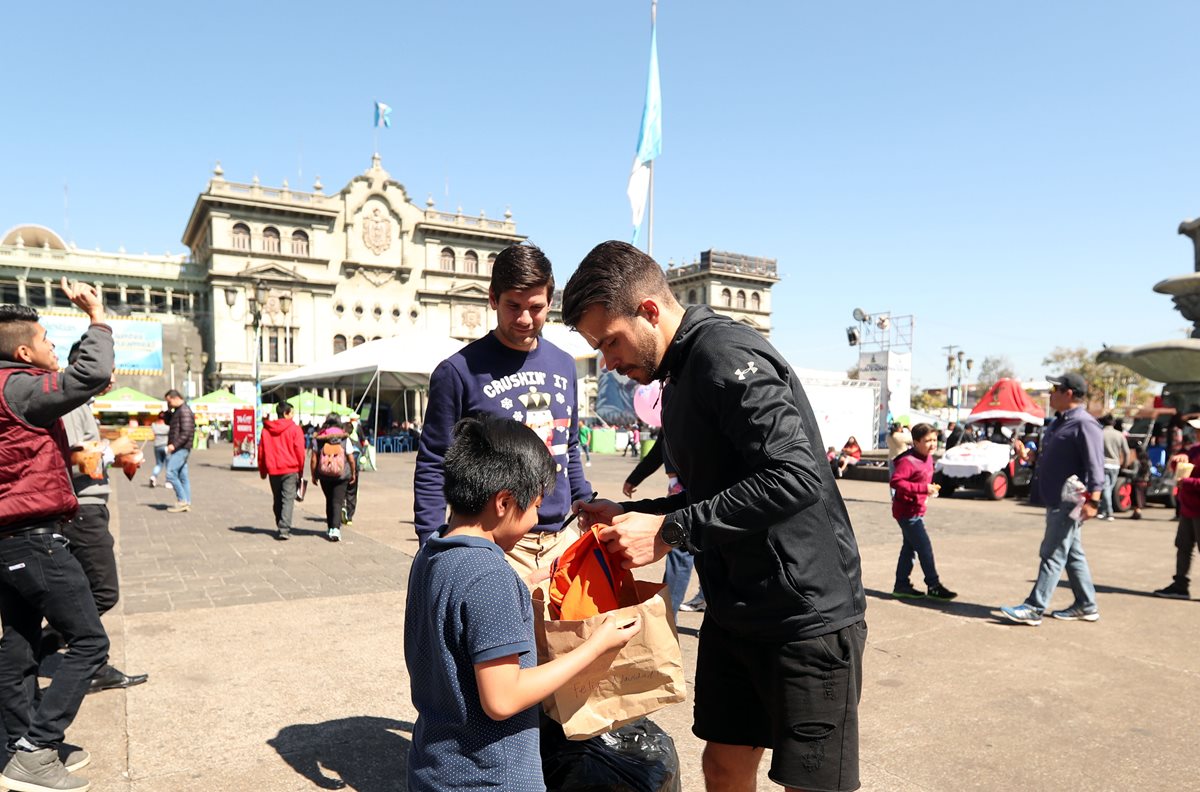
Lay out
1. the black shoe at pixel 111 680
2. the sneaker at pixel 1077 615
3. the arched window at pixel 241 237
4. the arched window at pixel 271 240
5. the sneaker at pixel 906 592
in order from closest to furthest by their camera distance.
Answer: the black shoe at pixel 111 680 → the sneaker at pixel 1077 615 → the sneaker at pixel 906 592 → the arched window at pixel 241 237 → the arched window at pixel 271 240

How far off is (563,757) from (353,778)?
1.51 metres

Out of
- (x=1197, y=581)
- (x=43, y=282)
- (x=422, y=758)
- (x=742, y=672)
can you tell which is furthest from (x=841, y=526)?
(x=43, y=282)

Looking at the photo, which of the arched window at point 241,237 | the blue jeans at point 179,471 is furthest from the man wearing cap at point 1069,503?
the arched window at point 241,237

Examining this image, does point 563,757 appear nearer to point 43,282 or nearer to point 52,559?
point 52,559

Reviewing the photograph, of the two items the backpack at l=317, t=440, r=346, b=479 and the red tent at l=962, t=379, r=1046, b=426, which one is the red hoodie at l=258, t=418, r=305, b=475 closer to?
the backpack at l=317, t=440, r=346, b=479

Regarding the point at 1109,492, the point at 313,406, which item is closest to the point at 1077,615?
the point at 1109,492

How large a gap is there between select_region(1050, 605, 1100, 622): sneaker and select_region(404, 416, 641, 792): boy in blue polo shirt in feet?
17.9

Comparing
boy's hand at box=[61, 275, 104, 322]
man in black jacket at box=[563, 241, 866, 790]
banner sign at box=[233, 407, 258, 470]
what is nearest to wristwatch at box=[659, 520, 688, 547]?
man in black jacket at box=[563, 241, 866, 790]

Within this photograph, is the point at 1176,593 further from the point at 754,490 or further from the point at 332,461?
the point at 332,461

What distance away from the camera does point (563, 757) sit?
2.08m

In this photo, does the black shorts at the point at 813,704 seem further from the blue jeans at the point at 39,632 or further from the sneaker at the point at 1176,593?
the sneaker at the point at 1176,593

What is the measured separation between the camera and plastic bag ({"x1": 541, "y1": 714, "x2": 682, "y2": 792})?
6.61 ft

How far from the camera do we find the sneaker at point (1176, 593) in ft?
21.2

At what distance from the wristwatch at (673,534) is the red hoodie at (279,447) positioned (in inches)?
336
